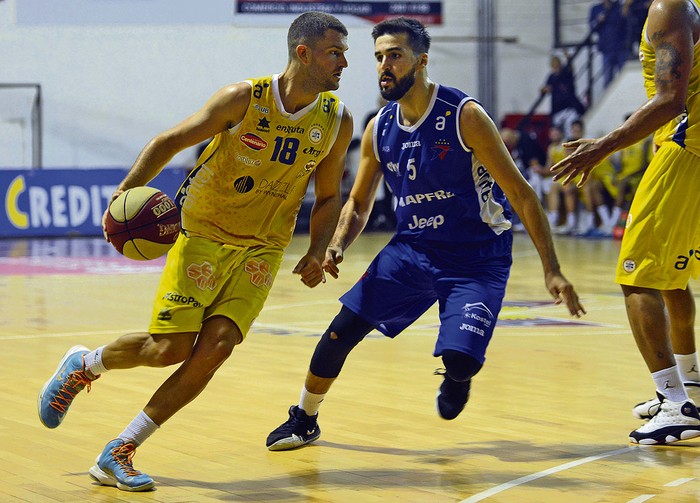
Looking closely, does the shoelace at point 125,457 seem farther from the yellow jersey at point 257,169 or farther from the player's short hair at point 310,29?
the player's short hair at point 310,29

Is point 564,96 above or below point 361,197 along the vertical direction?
below

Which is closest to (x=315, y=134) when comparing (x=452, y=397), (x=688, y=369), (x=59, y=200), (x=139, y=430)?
(x=452, y=397)

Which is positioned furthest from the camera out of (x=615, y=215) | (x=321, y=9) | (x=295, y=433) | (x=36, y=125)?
(x=321, y=9)

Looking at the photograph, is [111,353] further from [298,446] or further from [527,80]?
[527,80]

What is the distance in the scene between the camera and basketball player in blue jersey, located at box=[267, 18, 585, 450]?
5.21 meters

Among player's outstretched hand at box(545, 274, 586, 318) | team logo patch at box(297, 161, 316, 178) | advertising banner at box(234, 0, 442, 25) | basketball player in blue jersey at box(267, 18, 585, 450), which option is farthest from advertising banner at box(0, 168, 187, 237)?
player's outstretched hand at box(545, 274, 586, 318)

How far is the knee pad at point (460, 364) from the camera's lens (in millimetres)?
5059

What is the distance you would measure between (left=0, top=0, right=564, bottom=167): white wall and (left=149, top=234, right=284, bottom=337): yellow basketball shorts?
17.3 metres

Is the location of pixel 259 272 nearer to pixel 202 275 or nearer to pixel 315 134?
pixel 202 275

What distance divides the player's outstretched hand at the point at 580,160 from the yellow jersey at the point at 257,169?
3.31 ft

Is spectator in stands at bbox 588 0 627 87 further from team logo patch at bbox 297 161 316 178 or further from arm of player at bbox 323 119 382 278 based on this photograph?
team logo patch at bbox 297 161 316 178

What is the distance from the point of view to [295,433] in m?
5.33

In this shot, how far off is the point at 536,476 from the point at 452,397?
0.62 m

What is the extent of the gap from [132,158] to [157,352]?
1845 cm
